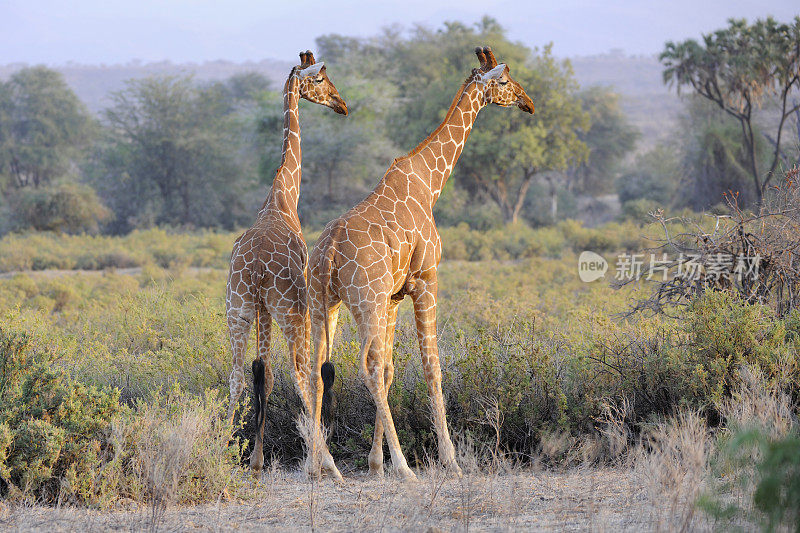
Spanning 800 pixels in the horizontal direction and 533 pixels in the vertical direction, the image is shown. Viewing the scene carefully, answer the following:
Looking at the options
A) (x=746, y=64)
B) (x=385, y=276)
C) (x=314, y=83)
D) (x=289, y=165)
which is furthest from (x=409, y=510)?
(x=746, y=64)

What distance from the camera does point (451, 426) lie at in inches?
228

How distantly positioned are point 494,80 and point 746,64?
798 inches

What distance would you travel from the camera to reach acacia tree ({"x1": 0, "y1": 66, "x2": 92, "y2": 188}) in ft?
123

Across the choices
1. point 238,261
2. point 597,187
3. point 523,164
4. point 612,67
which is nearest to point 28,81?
point 523,164

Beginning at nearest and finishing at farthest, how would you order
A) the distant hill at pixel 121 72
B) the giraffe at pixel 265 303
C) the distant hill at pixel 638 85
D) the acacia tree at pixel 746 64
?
the giraffe at pixel 265 303, the acacia tree at pixel 746 64, the distant hill at pixel 638 85, the distant hill at pixel 121 72

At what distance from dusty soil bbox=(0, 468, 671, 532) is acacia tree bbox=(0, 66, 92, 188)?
35461mm

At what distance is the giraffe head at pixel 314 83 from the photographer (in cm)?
643

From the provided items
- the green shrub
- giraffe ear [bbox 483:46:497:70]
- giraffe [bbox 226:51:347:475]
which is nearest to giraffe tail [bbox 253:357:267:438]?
giraffe [bbox 226:51:347:475]

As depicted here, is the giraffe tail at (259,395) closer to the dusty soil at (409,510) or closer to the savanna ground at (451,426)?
the savanna ground at (451,426)

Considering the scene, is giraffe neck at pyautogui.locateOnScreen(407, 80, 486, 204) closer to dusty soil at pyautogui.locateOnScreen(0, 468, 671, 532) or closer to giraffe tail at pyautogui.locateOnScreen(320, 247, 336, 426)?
giraffe tail at pyautogui.locateOnScreen(320, 247, 336, 426)

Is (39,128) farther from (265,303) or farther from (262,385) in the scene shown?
(262,385)

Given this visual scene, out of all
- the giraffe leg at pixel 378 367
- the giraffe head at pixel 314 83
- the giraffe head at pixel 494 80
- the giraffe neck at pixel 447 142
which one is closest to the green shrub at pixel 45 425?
the giraffe leg at pixel 378 367

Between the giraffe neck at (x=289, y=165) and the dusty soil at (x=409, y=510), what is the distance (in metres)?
2.17

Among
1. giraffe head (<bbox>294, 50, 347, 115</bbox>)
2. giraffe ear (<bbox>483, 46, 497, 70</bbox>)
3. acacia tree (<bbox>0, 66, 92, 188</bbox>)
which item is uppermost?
acacia tree (<bbox>0, 66, 92, 188</bbox>)
